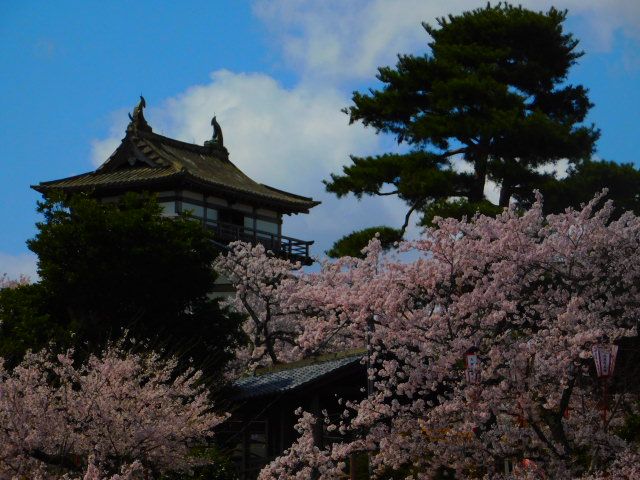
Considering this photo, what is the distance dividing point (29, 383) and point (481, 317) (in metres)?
6.84

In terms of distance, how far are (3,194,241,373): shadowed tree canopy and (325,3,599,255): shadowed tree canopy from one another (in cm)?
757

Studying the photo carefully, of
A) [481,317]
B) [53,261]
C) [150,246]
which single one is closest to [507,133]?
[150,246]

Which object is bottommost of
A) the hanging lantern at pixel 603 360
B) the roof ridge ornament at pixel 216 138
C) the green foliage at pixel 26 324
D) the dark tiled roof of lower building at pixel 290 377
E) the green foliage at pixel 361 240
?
the hanging lantern at pixel 603 360

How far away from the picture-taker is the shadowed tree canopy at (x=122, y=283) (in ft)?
72.2

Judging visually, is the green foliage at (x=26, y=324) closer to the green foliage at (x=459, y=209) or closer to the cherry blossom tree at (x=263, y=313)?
the cherry blossom tree at (x=263, y=313)

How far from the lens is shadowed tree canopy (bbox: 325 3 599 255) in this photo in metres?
28.4

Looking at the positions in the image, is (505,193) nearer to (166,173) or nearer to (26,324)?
(166,173)

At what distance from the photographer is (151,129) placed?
40.2 meters

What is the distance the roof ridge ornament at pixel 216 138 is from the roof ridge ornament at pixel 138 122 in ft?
12.2

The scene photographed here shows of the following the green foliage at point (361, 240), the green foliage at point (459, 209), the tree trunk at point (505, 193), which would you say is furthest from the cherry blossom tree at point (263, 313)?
the tree trunk at point (505, 193)

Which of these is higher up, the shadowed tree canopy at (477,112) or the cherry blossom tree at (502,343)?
the shadowed tree canopy at (477,112)

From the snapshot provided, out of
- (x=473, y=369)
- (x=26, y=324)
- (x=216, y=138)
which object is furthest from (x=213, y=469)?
(x=216, y=138)

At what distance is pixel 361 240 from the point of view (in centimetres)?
2797

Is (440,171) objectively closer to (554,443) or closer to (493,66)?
Result: (493,66)
